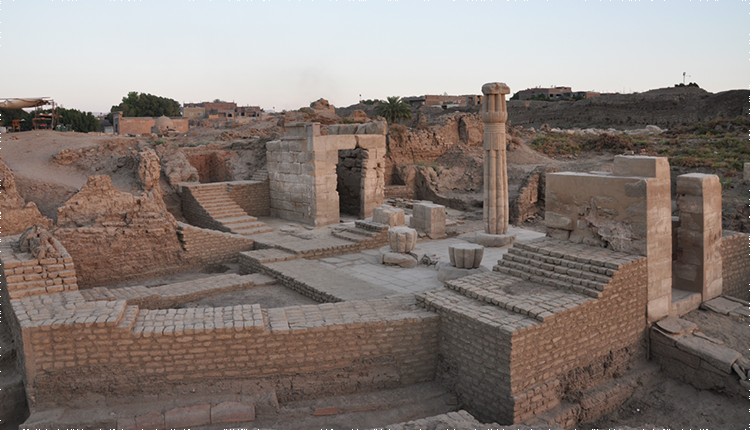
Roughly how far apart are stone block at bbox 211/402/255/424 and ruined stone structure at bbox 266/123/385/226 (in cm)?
846

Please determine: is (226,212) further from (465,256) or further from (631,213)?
(631,213)

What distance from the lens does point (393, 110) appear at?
90.3ft

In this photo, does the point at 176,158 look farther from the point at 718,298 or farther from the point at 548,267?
the point at 718,298

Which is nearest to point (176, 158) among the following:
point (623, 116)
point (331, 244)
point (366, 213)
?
point (366, 213)

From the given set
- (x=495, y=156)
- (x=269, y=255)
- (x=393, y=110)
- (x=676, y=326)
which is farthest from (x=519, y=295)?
(x=393, y=110)

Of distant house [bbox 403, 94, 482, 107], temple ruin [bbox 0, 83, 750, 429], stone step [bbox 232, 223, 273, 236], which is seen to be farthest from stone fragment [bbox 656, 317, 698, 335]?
distant house [bbox 403, 94, 482, 107]

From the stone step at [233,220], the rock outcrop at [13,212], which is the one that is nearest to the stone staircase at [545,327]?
the stone step at [233,220]

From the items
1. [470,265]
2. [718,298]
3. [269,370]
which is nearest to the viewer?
[269,370]

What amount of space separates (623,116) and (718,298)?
115ft

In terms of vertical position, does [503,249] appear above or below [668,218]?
below

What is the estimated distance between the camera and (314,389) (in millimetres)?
6836

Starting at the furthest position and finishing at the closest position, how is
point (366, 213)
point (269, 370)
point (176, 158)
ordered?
point (176, 158) → point (366, 213) → point (269, 370)

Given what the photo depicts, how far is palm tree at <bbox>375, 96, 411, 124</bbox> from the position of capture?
90.1 ft

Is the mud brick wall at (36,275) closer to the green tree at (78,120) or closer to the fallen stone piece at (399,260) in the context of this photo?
the fallen stone piece at (399,260)
